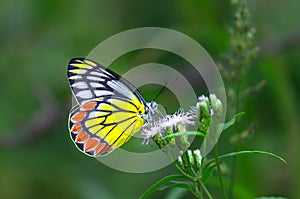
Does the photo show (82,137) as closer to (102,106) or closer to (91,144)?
(91,144)

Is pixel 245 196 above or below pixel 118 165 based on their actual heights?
above

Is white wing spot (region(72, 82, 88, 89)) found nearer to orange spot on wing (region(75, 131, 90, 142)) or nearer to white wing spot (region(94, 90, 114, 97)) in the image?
white wing spot (region(94, 90, 114, 97))

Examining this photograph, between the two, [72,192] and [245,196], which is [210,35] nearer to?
[72,192]

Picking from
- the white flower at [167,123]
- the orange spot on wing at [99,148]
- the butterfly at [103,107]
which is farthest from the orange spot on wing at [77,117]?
the white flower at [167,123]

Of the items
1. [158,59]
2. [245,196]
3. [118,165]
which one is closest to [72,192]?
[118,165]

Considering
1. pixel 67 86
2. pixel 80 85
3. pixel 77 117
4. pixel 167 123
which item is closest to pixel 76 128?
pixel 77 117

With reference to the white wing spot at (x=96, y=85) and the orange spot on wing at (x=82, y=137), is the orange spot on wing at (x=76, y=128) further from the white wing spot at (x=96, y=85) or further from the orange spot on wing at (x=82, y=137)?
the white wing spot at (x=96, y=85)

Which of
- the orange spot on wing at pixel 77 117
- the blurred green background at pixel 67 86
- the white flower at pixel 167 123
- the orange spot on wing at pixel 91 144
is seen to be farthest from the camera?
the blurred green background at pixel 67 86

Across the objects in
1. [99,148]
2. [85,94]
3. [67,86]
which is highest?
[85,94]
